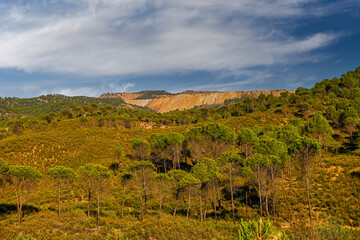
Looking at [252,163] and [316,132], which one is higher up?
[316,132]

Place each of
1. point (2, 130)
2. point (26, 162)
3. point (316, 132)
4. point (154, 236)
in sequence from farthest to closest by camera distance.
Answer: point (2, 130)
point (26, 162)
point (316, 132)
point (154, 236)

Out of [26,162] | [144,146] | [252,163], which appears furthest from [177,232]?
[26,162]

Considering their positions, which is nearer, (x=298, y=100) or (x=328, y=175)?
(x=328, y=175)

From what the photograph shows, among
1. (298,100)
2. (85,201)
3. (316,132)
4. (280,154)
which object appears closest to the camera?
(280,154)

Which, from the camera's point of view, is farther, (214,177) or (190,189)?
(214,177)

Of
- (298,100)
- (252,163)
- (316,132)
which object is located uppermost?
(298,100)

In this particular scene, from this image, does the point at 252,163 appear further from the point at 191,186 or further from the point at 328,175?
the point at 328,175

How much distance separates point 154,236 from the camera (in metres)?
22.9

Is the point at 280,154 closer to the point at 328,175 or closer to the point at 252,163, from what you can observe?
the point at 252,163

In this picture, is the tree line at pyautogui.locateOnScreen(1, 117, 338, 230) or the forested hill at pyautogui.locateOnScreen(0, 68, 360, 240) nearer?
the forested hill at pyautogui.locateOnScreen(0, 68, 360, 240)

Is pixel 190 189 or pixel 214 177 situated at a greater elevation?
pixel 214 177

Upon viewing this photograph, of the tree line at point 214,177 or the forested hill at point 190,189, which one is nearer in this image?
the forested hill at point 190,189

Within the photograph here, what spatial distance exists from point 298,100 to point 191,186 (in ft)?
304

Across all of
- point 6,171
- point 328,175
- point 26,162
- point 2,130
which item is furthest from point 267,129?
point 2,130
